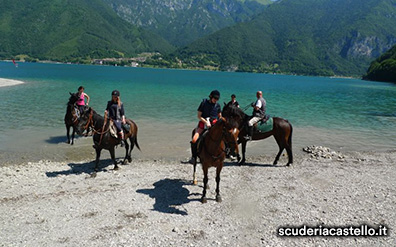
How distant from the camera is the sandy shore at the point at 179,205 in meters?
6.89

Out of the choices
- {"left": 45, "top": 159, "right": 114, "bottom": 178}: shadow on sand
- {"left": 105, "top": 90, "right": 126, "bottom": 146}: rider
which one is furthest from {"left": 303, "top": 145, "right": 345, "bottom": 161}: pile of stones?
{"left": 45, "top": 159, "right": 114, "bottom": 178}: shadow on sand

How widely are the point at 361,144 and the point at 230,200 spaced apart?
563 inches

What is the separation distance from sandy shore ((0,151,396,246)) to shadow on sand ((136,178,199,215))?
1.4 inches

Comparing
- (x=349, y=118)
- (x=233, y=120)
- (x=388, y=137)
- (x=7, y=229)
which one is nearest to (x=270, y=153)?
(x=233, y=120)

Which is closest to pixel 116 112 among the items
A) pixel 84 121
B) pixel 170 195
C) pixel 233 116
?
pixel 84 121

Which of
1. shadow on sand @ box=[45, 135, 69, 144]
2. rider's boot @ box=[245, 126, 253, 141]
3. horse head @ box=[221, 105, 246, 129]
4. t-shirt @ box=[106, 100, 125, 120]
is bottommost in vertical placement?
shadow on sand @ box=[45, 135, 69, 144]

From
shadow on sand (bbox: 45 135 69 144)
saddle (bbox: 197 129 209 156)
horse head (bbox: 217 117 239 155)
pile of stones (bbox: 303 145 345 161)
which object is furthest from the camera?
shadow on sand (bbox: 45 135 69 144)

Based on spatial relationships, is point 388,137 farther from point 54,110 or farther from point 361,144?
point 54,110

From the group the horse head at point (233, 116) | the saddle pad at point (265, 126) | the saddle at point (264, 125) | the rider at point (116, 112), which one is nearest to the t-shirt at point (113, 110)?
the rider at point (116, 112)

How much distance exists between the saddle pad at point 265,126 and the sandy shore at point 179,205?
2049 mm

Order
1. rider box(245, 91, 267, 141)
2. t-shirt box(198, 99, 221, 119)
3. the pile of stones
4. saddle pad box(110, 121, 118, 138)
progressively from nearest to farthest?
t-shirt box(198, 99, 221, 119) → saddle pad box(110, 121, 118, 138) → rider box(245, 91, 267, 141) → the pile of stones

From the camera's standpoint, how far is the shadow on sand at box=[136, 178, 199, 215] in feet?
27.8

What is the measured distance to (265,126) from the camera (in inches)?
536

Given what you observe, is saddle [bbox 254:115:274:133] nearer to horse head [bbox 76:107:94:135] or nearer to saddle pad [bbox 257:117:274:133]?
saddle pad [bbox 257:117:274:133]
